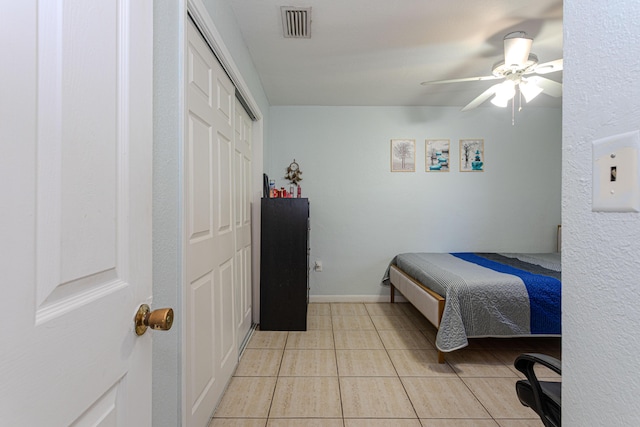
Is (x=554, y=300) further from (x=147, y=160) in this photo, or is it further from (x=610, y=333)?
(x=147, y=160)

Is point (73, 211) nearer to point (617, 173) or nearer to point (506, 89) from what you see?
point (617, 173)

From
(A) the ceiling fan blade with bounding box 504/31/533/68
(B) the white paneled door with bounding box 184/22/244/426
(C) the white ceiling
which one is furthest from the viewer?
(A) the ceiling fan blade with bounding box 504/31/533/68

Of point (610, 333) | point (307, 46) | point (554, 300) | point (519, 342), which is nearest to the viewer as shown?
point (610, 333)

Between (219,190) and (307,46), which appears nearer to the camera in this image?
(219,190)

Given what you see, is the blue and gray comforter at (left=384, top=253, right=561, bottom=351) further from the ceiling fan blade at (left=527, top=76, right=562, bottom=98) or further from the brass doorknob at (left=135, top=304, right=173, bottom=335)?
the brass doorknob at (left=135, top=304, right=173, bottom=335)

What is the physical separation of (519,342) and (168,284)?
117 inches

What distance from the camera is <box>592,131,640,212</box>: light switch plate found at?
1.70 feet

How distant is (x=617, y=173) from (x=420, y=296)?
2377 millimetres

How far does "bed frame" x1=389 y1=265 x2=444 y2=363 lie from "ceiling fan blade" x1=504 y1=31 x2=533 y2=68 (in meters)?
1.84

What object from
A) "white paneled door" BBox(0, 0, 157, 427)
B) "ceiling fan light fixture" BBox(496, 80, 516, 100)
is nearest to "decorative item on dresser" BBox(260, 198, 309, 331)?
"ceiling fan light fixture" BBox(496, 80, 516, 100)

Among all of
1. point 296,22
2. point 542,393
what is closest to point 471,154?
point 296,22

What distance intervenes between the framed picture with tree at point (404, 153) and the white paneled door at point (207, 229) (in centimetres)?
235

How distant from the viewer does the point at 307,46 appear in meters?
2.52

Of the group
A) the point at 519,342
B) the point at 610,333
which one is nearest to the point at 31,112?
the point at 610,333
